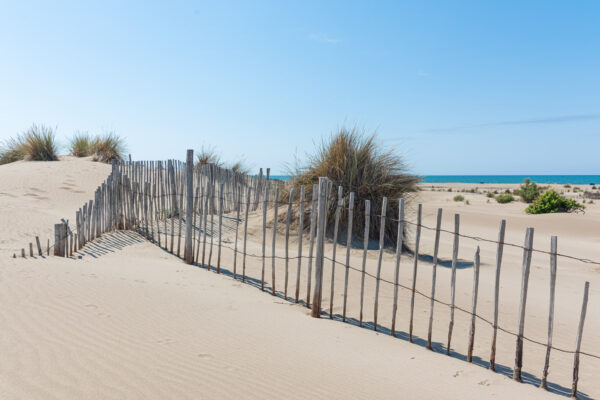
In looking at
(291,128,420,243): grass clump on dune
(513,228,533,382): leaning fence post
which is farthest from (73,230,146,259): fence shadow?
(513,228,533,382): leaning fence post

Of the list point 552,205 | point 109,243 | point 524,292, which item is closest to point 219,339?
point 524,292

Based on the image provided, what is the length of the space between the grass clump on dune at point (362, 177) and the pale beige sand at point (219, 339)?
1879 millimetres

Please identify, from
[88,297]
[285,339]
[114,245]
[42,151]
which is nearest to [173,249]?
[114,245]

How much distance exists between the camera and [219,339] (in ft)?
11.6

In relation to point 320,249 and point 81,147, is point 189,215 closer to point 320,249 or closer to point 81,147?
point 320,249

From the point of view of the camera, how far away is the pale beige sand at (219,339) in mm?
2680

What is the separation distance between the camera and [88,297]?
4.08m

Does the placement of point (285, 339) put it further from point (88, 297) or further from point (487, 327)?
point (487, 327)

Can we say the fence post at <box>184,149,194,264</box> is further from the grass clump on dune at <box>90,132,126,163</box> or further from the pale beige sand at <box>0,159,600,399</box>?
the grass clump on dune at <box>90,132,126,163</box>

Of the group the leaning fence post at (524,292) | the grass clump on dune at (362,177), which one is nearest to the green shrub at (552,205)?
the grass clump on dune at (362,177)

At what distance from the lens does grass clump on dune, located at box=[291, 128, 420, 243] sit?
875 cm

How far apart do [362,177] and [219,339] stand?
5996 millimetres

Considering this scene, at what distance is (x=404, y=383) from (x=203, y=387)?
4.89ft

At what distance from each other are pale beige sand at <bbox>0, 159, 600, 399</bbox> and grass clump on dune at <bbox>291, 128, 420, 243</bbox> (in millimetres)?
1879
